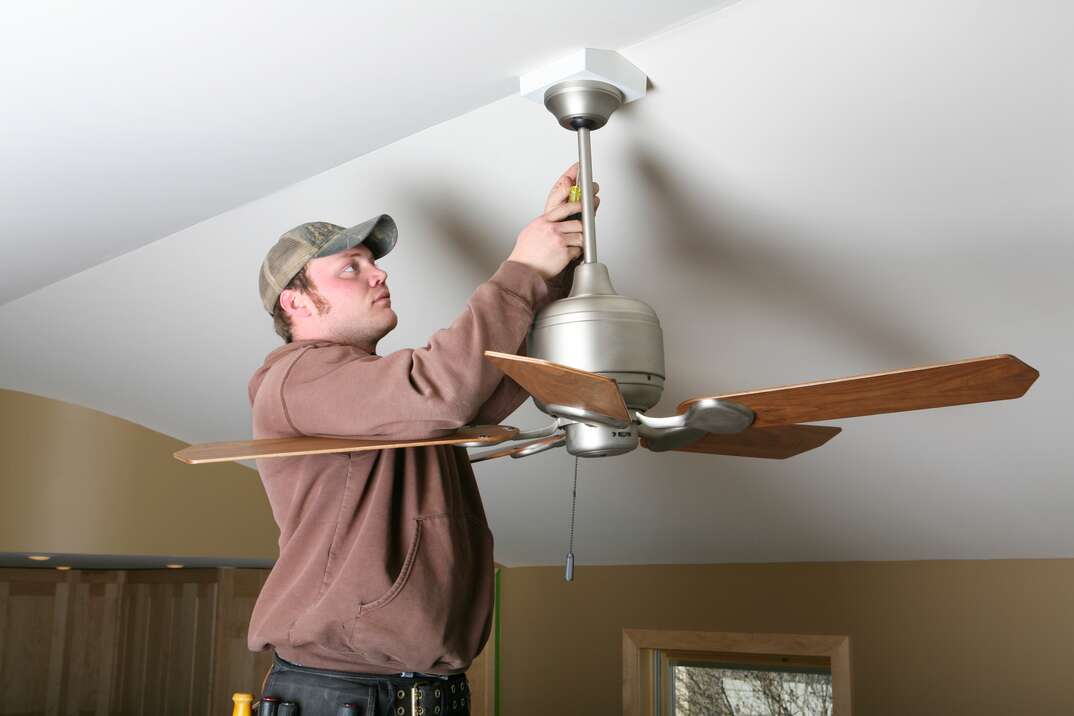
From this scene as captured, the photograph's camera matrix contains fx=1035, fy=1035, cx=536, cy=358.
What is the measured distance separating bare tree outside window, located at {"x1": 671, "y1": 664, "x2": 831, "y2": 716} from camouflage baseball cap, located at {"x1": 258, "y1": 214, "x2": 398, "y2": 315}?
2.66m

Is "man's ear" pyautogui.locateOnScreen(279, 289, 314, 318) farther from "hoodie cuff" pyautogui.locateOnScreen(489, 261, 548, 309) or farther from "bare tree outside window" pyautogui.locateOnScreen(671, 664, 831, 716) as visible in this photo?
"bare tree outside window" pyautogui.locateOnScreen(671, 664, 831, 716)

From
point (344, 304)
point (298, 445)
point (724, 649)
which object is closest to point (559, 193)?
point (344, 304)

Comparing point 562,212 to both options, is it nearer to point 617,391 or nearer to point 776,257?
point 617,391

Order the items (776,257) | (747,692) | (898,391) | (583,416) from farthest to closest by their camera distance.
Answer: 1. (747,692)
2. (776,257)
3. (583,416)
4. (898,391)

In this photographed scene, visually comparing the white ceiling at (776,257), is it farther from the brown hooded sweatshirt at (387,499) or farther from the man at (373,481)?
the brown hooded sweatshirt at (387,499)

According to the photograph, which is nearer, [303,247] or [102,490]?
[303,247]

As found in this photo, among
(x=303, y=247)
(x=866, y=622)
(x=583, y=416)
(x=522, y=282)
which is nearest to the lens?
(x=583, y=416)

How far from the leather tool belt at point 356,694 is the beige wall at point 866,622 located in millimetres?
2027

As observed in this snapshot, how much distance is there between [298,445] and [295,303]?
0.54 m

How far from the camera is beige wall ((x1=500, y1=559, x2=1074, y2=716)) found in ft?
10.2

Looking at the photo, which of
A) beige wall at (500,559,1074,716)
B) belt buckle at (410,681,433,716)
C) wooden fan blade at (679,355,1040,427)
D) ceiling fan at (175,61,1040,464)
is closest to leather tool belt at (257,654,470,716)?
belt buckle at (410,681,433,716)

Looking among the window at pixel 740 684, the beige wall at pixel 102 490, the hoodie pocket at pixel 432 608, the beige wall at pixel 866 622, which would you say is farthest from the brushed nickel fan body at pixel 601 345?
the beige wall at pixel 102 490

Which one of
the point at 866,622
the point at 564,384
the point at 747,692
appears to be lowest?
the point at 747,692

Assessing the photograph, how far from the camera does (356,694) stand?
1765mm
